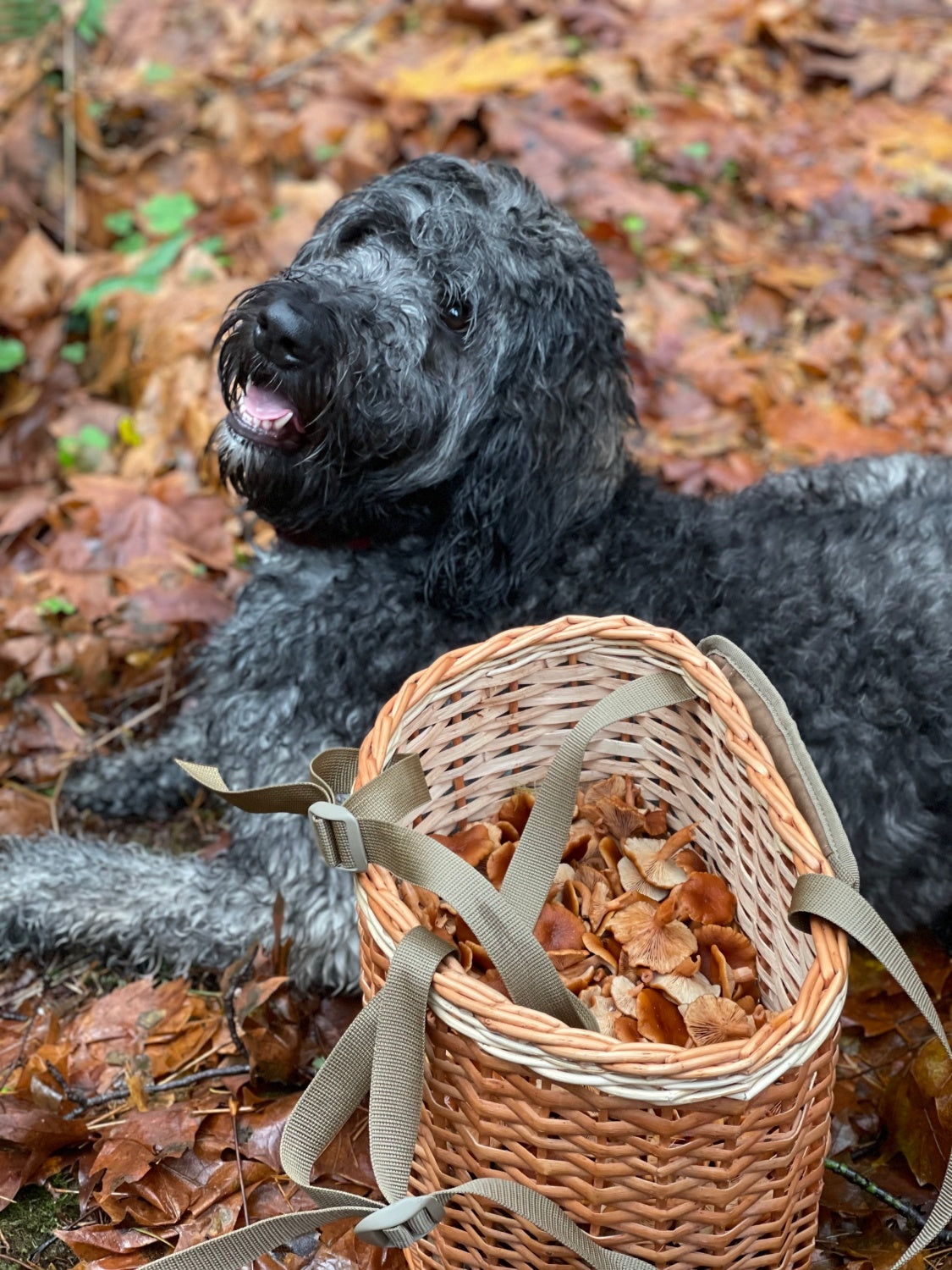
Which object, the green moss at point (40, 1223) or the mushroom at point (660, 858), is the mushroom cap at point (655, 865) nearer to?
the mushroom at point (660, 858)

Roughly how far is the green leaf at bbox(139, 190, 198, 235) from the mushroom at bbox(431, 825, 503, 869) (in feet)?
14.7

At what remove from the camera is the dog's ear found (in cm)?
312

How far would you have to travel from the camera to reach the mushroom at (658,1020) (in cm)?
247

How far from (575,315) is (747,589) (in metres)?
0.84

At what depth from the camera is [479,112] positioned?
6.75 meters

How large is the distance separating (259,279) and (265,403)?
9.91 ft

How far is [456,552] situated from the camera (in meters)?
3.18

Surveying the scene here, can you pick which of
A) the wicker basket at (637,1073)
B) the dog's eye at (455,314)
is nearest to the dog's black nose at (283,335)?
the dog's eye at (455,314)

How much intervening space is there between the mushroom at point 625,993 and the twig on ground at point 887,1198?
72 cm

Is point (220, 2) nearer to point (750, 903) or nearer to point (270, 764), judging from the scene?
point (270, 764)

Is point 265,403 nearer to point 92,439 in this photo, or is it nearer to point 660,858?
point 660,858

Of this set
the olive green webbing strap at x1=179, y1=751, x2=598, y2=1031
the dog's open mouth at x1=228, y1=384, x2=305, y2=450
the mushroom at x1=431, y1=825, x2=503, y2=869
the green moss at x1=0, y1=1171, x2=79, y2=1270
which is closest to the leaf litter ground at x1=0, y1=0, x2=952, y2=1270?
the green moss at x1=0, y1=1171, x2=79, y2=1270

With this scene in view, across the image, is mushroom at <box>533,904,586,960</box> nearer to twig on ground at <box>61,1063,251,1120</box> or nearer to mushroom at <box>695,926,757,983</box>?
mushroom at <box>695,926,757,983</box>

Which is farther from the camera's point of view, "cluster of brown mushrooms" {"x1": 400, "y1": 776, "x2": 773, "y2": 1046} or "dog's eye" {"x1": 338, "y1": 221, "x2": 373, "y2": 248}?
"dog's eye" {"x1": 338, "y1": 221, "x2": 373, "y2": 248}
